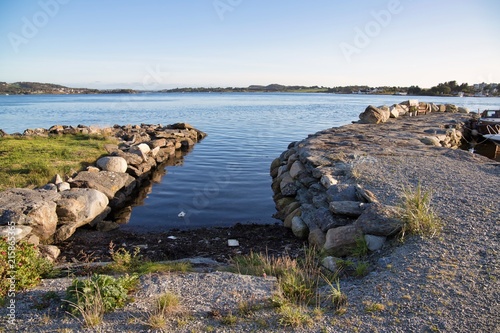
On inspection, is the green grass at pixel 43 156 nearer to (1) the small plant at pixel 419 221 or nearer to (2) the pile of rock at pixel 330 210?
(2) the pile of rock at pixel 330 210

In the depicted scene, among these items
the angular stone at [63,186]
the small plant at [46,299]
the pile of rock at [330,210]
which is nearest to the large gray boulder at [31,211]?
the angular stone at [63,186]

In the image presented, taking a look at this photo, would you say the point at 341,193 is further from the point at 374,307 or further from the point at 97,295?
the point at 97,295

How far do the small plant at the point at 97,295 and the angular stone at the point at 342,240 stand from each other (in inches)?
164

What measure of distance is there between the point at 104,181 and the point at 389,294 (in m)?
10.8

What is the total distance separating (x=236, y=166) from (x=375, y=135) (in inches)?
292

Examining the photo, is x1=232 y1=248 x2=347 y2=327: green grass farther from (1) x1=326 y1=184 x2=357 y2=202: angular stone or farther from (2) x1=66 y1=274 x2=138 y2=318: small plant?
(1) x1=326 y1=184 x2=357 y2=202: angular stone

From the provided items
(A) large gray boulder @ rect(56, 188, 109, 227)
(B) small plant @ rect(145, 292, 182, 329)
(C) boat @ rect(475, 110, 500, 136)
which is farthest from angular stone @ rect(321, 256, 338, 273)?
(C) boat @ rect(475, 110, 500, 136)

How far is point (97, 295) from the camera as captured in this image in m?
4.68

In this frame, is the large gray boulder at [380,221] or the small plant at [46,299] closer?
the small plant at [46,299]

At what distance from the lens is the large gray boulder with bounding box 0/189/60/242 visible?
8617 millimetres

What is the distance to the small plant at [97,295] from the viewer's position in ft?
15.0

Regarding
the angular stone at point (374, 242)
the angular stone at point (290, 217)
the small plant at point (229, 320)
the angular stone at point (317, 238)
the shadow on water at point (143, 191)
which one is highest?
the small plant at point (229, 320)

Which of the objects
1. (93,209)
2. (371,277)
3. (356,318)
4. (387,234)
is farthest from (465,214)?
(93,209)

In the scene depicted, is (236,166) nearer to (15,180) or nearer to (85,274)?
(15,180)
